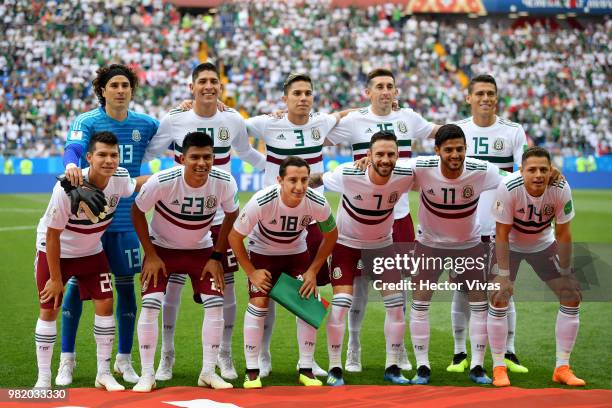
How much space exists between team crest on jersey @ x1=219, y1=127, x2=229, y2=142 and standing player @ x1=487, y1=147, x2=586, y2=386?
2.41 metres

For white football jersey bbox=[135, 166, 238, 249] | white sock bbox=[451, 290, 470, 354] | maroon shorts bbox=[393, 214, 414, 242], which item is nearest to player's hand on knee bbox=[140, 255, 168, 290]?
white football jersey bbox=[135, 166, 238, 249]

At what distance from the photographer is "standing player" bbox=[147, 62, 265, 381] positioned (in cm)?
727

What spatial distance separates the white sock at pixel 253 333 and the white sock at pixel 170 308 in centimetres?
83

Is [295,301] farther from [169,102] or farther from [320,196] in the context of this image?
[169,102]

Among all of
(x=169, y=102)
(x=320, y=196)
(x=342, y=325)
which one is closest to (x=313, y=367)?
(x=342, y=325)

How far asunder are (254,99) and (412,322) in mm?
24639

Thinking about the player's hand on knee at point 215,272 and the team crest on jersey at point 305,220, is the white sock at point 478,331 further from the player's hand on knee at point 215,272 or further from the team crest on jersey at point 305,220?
the player's hand on knee at point 215,272

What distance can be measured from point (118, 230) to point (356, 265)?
2004 millimetres

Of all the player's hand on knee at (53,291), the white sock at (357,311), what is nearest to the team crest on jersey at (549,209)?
the white sock at (357,311)

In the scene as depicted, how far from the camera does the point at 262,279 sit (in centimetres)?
674

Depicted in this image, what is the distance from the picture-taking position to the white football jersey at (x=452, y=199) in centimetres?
695

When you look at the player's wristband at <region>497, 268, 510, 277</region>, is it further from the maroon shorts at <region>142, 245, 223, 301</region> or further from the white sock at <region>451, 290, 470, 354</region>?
the maroon shorts at <region>142, 245, 223, 301</region>

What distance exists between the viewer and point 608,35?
127 feet

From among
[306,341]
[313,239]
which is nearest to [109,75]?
[313,239]
